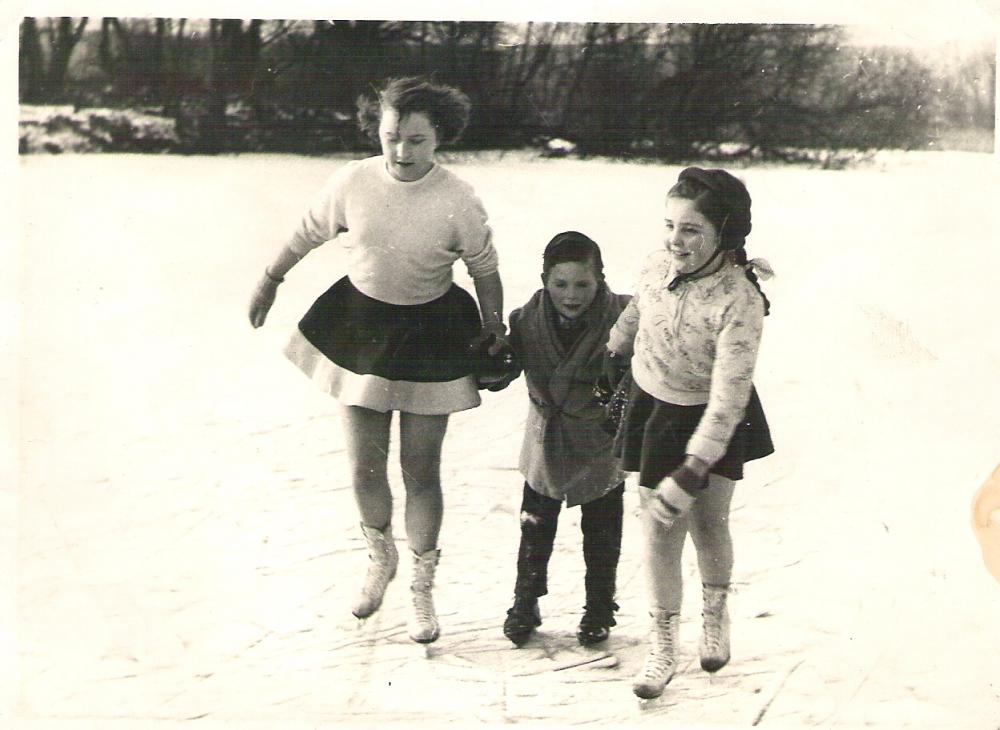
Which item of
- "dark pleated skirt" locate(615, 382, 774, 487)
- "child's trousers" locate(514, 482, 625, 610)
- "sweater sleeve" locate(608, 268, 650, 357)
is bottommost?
"child's trousers" locate(514, 482, 625, 610)

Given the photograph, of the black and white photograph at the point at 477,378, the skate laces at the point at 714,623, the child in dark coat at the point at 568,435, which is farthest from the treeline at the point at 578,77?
the skate laces at the point at 714,623

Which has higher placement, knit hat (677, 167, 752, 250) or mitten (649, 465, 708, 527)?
knit hat (677, 167, 752, 250)

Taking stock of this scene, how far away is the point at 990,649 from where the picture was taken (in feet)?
5.42

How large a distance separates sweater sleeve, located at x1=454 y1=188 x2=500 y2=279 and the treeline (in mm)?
122

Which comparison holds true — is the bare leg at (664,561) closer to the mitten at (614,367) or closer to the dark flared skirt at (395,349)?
the mitten at (614,367)

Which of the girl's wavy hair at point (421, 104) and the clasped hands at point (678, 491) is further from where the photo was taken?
the girl's wavy hair at point (421, 104)

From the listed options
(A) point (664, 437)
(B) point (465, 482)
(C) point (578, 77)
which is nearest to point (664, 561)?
(A) point (664, 437)

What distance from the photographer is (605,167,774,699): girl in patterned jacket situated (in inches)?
57.9

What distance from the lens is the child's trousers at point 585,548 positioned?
1606 millimetres

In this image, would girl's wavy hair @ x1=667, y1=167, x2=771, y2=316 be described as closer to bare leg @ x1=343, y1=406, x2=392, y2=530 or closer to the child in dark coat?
the child in dark coat

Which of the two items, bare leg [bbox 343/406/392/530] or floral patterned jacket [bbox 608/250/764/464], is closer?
floral patterned jacket [bbox 608/250/764/464]

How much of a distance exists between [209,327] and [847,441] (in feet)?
3.05

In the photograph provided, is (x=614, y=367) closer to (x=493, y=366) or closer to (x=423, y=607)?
(x=493, y=366)

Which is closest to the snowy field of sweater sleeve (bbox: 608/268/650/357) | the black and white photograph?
the black and white photograph
